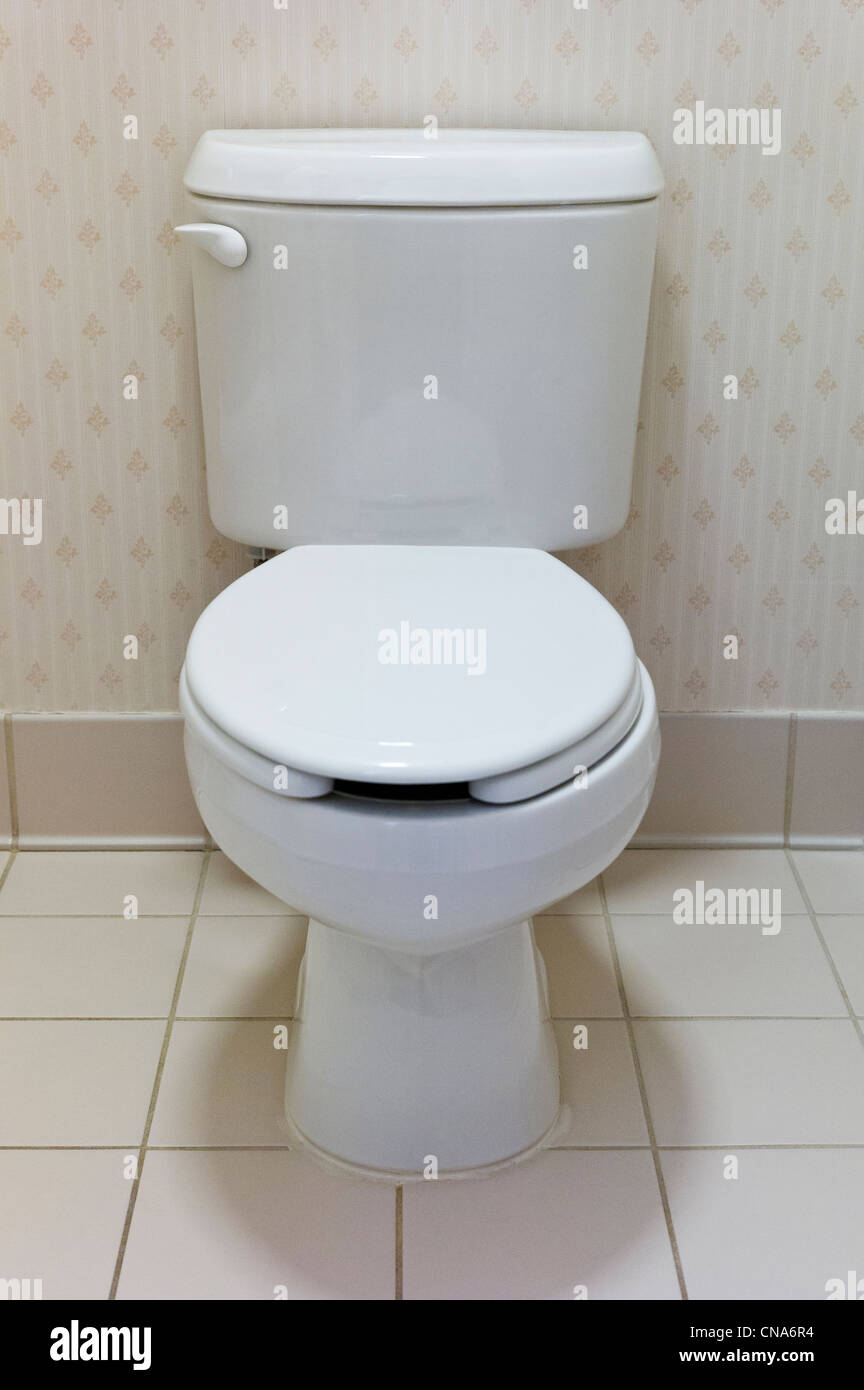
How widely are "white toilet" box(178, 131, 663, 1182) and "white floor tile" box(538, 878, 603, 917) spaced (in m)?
0.25

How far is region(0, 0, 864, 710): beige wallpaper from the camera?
54.4 inches

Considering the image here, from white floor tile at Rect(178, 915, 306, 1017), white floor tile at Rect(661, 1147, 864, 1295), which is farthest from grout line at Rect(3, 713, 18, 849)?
white floor tile at Rect(661, 1147, 864, 1295)

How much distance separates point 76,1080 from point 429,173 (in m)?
0.82

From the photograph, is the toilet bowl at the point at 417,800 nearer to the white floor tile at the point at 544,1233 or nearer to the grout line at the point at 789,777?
the white floor tile at the point at 544,1233

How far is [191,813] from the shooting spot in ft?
5.46

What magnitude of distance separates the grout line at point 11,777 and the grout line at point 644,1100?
2.07 ft

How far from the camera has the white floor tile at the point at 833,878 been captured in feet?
5.18
